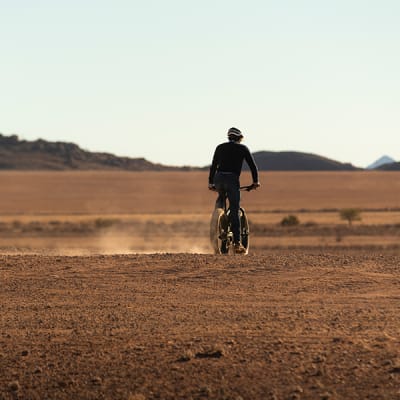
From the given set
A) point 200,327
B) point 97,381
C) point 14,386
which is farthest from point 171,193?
point 97,381

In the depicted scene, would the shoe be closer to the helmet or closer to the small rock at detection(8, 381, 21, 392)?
the helmet

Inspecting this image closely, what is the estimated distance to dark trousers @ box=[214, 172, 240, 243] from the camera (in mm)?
16891

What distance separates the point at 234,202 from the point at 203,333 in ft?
21.3

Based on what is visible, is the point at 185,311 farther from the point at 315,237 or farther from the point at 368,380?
the point at 315,237

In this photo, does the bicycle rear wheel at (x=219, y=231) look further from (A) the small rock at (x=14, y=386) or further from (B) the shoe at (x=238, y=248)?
(A) the small rock at (x=14, y=386)

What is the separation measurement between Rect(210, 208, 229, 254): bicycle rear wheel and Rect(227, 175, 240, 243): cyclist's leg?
14 centimetres

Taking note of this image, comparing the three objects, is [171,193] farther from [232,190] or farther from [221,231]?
[232,190]

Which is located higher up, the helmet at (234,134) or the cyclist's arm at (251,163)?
the helmet at (234,134)

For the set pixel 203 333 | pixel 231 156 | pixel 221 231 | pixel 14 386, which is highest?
pixel 231 156

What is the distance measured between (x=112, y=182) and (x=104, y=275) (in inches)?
4890

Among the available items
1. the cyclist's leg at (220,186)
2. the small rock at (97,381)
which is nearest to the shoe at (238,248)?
the cyclist's leg at (220,186)

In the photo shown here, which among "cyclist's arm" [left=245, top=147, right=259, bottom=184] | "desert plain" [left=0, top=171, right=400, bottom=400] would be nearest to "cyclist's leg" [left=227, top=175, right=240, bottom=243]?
"cyclist's arm" [left=245, top=147, right=259, bottom=184]

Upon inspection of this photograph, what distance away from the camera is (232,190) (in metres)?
16.9

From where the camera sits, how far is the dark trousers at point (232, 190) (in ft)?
55.4
